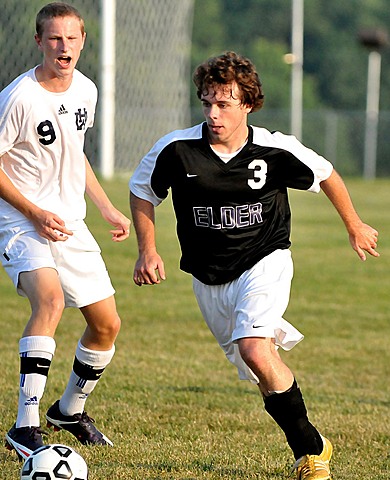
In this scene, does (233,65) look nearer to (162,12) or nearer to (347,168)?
(162,12)

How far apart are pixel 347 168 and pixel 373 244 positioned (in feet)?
133

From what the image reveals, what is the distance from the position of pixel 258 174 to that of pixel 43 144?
1.03 metres

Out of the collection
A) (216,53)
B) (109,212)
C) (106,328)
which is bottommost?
(216,53)

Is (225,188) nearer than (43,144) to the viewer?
Yes

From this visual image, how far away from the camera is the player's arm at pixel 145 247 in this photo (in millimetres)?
4938

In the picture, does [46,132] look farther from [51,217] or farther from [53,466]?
[53,466]

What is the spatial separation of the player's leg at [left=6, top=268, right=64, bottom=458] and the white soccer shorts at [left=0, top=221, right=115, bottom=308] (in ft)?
0.28

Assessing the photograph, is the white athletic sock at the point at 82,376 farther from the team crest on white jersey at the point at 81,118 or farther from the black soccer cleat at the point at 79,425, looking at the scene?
the team crest on white jersey at the point at 81,118

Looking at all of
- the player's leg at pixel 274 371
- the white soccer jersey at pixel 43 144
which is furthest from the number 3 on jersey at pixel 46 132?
the player's leg at pixel 274 371

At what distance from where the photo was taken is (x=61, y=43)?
4.99 metres

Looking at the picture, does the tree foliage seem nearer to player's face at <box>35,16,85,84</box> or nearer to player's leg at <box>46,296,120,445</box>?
player's leg at <box>46,296,120,445</box>

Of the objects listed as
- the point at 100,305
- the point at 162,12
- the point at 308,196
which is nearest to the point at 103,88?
the point at 162,12

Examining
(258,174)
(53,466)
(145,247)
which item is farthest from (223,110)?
(53,466)

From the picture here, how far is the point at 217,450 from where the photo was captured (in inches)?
207
